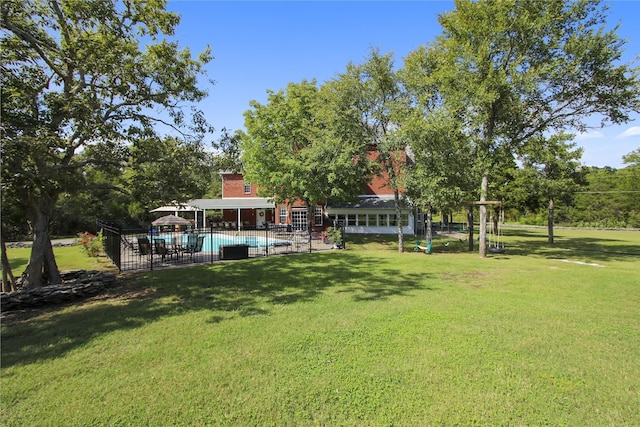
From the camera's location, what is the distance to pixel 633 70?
50.0 ft

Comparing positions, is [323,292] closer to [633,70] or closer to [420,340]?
[420,340]

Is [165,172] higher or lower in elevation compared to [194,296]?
higher

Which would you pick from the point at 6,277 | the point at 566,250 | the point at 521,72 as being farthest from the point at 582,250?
the point at 6,277

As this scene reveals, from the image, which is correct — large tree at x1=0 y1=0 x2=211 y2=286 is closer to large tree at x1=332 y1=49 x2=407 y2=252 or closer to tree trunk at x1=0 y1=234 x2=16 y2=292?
tree trunk at x1=0 y1=234 x2=16 y2=292

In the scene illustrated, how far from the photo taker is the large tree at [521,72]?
15.3 meters

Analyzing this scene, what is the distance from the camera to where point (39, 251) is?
8.81m

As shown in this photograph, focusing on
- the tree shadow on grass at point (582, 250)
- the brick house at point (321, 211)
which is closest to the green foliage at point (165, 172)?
the tree shadow on grass at point (582, 250)

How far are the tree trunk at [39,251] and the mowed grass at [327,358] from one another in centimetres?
251

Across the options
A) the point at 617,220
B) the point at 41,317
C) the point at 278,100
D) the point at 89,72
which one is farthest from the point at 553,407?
the point at 617,220

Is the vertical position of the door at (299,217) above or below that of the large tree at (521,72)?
below

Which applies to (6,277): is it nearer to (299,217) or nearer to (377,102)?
(377,102)

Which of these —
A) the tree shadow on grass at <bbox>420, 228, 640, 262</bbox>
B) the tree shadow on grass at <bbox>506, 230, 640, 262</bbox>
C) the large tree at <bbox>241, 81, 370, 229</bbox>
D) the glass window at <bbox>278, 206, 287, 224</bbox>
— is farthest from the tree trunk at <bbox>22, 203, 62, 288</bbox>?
the glass window at <bbox>278, 206, 287, 224</bbox>

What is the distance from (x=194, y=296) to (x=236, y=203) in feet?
88.8

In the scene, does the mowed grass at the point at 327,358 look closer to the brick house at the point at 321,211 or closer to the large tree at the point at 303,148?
the large tree at the point at 303,148
